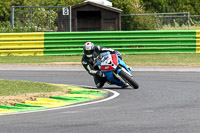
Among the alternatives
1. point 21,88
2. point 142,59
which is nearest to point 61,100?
point 21,88

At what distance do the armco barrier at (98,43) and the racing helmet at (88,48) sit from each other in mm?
10891

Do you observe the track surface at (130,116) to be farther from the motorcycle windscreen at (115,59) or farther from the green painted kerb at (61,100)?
the motorcycle windscreen at (115,59)

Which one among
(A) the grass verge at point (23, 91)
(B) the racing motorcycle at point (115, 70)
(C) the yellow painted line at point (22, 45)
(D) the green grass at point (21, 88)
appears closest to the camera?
(A) the grass verge at point (23, 91)

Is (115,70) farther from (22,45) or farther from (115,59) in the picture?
(22,45)

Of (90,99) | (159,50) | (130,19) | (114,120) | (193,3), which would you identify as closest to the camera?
(114,120)

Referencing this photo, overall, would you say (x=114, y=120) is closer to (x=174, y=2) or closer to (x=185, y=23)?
(x=185, y=23)

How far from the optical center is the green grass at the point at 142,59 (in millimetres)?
20641

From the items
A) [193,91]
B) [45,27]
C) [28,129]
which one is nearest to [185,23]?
[45,27]

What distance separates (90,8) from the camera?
34.5m

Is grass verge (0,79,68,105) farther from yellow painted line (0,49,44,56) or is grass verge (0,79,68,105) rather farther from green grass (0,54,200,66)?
yellow painted line (0,49,44,56)

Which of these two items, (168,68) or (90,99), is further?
(168,68)

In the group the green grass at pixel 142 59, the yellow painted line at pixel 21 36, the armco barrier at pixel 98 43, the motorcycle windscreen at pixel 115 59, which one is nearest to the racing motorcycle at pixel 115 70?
the motorcycle windscreen at pixel 115 59

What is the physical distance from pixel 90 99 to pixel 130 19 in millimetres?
26152

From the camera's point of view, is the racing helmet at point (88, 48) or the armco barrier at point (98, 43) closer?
the racing helmet at point (88, 48)
